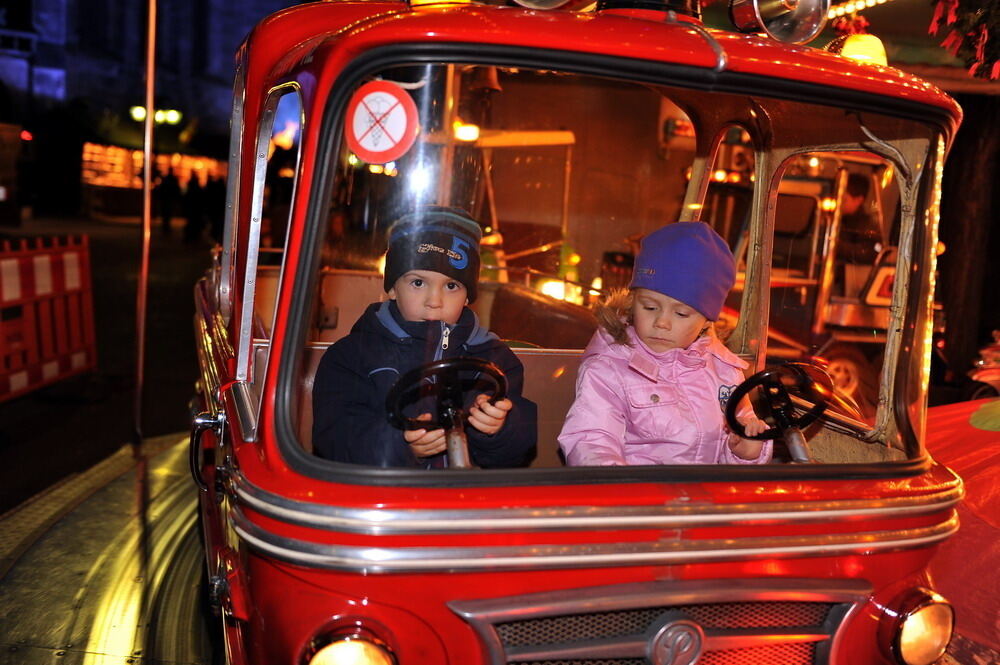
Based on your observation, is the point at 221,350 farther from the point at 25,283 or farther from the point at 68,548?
the point at 25,283

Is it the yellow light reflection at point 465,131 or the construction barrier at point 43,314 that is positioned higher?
the yellow light reflection at point 465,131

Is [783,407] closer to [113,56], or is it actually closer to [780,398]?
[780,398]

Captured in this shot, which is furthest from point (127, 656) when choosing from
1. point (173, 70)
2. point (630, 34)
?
point (173, 70)

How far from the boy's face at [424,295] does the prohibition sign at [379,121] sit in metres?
0.43

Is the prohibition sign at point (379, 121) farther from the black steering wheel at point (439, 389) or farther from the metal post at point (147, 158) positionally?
the metal post at point (147, 158)

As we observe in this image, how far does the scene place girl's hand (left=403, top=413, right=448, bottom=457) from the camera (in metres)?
2.14

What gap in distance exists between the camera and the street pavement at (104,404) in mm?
5629

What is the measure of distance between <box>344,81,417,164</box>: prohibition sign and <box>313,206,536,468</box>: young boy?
25 cm

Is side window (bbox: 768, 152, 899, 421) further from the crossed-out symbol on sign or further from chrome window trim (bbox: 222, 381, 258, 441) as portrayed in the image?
chrome window trim (bbox: 222, 381, 258, 441)

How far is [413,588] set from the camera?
1.85 meters

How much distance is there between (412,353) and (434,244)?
0.28 m

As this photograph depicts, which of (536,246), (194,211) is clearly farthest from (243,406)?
(194,211)

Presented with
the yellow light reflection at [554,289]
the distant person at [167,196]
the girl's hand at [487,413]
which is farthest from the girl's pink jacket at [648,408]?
the distant person at [167,196]

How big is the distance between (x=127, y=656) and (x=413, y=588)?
7.12ft
